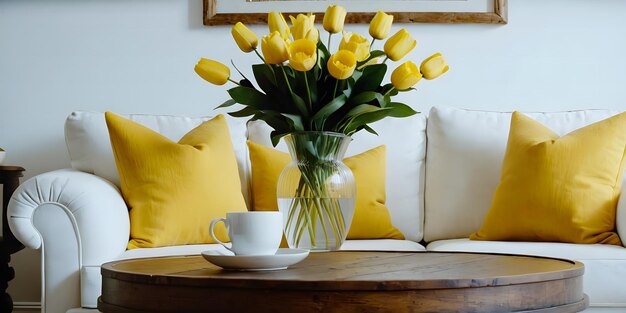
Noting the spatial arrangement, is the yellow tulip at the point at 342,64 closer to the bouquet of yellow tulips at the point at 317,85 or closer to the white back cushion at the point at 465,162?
the bouquet of yellow tulips at the point at 317,85

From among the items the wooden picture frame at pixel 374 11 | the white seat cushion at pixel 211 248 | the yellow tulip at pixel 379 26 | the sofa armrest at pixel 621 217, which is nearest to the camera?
the yellow tulip at pixel 379 26

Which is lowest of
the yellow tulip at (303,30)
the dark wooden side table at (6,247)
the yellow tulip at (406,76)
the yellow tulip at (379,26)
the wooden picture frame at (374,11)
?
the dark wooden side table at (6,247)

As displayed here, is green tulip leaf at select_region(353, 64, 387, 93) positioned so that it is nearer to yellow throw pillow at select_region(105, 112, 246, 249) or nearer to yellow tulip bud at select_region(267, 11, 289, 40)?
yellow tulip bud at select_region(267, 11, 289, 40)

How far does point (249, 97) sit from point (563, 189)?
4.42 ft

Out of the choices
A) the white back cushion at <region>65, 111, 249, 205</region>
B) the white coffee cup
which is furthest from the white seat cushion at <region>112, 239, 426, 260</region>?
the white coffee cup

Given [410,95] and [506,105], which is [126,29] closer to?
[410,95]

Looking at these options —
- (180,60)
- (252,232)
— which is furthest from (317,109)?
(180,60)

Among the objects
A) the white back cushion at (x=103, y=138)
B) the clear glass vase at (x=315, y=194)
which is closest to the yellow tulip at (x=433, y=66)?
the clear glass vase at (x=315, y=194)

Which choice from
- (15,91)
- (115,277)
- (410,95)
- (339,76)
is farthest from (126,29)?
(115,277)

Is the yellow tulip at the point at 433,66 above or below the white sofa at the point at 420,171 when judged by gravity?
above

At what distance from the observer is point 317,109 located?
1578mm

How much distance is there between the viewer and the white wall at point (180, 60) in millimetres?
3221

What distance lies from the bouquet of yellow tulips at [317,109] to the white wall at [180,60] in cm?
162

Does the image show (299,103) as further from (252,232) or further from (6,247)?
(6,247)
